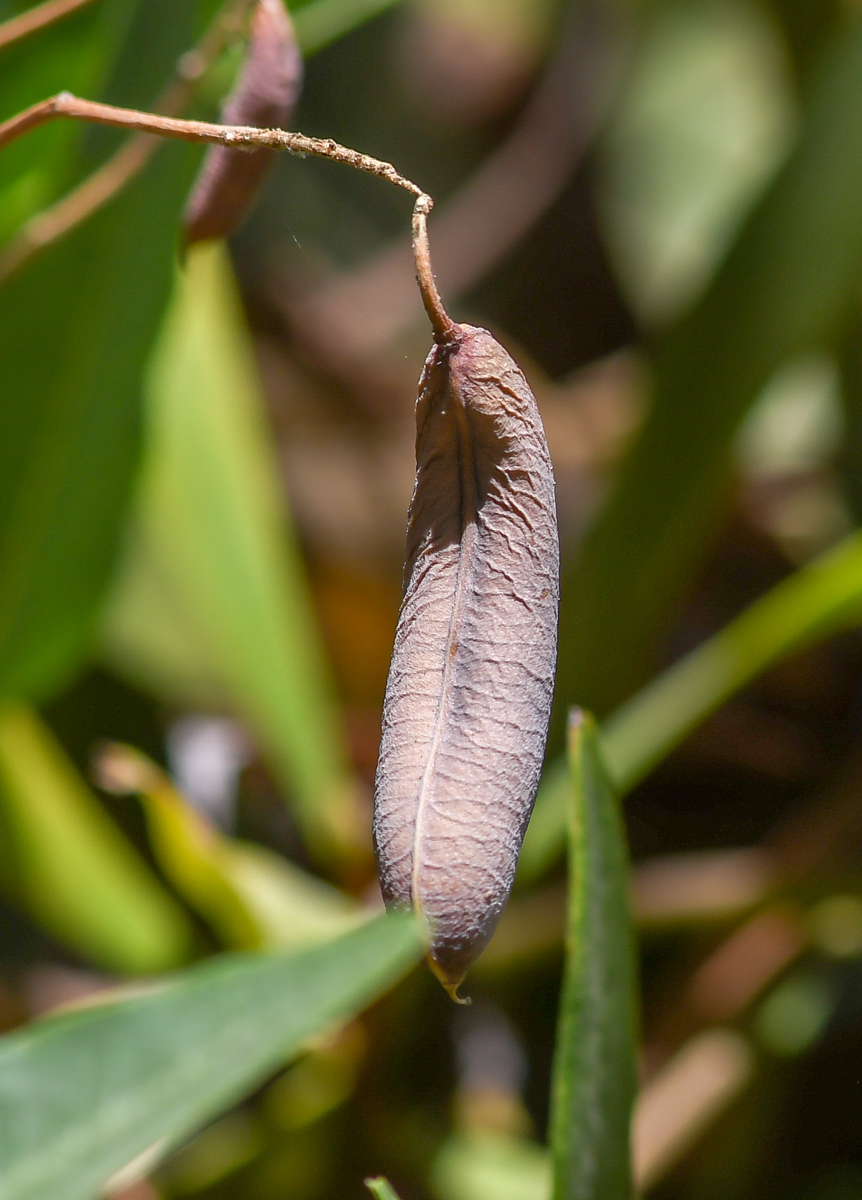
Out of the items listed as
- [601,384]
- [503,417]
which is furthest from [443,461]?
[601,384]

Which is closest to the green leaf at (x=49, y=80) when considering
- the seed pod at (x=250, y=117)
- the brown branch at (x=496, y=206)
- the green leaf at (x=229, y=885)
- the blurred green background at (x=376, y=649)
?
the blurred green background at (x=376, y=649)

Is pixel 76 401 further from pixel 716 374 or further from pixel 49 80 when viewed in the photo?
pixel 716 374

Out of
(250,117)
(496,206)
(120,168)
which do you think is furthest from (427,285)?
(496,206)

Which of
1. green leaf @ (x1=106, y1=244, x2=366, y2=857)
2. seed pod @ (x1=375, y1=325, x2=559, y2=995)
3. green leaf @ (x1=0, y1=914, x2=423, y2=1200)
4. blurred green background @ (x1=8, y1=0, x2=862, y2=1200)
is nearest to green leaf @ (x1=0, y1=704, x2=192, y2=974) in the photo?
blurred green background @ (x1=8, y1=0, x2=862, y2=1200)

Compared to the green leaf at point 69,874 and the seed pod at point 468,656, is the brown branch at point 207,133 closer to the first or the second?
the seed pod at point 468,656

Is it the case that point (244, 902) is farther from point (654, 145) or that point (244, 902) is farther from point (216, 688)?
point (654, 145)

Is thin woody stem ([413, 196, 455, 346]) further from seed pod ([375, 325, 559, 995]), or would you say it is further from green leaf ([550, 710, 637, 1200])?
green leaf ([550, 710, 637, 1200])

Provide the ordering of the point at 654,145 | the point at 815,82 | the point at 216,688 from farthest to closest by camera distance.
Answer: the point at 654,145 < the point at 216,688 < the point at 815,82
